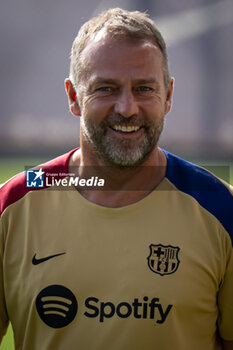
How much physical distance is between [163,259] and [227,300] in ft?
0.97

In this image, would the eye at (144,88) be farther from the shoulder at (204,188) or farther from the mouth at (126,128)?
the shoulder at (204,188)

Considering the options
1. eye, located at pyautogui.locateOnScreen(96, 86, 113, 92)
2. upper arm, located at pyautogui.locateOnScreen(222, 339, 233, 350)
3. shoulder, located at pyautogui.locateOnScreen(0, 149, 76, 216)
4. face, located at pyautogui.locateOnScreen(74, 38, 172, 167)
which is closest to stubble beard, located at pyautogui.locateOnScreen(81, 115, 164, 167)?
face, located at pyautogui.locateOnScreen(74, 38, 172, 167)

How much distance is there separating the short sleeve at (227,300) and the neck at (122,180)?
0.40m

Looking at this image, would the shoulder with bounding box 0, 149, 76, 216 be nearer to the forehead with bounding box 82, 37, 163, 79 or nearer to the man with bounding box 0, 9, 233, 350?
the man with bounding box 0, 9, 233, 350

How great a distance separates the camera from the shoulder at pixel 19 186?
6.28 feet

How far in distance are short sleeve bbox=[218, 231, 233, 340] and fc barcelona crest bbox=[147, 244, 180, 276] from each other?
0.63ft

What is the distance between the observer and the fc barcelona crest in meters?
1.78

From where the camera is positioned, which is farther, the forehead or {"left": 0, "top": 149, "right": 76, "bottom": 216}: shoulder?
{"left": 0, "top": 149, "right": 76, "bottom": 216}: shoulder

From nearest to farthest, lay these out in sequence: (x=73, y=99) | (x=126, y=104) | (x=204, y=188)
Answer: (x=126, y=104) → (x=204, y=188) → (x=73, y=99)

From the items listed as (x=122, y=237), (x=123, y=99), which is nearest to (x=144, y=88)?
(x=123, y=99)

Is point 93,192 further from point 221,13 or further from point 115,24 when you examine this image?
point 221,13

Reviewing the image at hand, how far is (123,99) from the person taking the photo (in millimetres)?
1780

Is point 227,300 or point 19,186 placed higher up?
point 19,186

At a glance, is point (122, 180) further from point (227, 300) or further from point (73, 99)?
point (227, 300)
